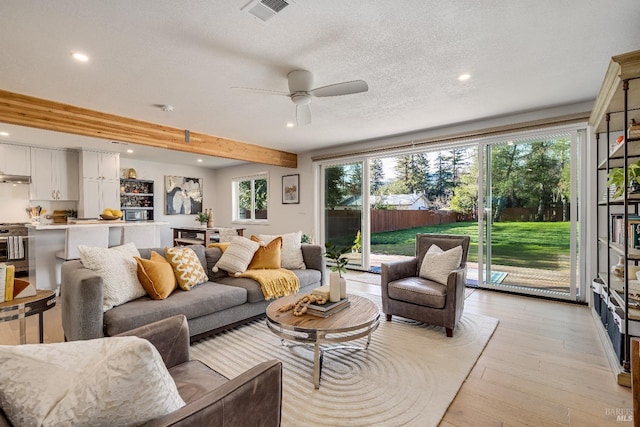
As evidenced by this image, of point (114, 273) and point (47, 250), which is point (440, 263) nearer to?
point (114, 273)

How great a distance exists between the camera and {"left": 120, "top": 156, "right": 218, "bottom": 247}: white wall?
7172mm

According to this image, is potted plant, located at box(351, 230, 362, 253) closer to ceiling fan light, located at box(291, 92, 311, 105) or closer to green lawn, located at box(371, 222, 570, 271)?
green lawn, located at box(371, 222, 570, 271)

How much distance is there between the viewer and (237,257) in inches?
130

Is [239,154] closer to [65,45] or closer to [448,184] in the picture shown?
[65,45]

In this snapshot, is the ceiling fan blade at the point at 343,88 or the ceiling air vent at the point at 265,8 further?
the ceiling fan blade at the point at 343,88

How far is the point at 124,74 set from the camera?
2730mm

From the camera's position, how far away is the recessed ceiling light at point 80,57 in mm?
2377

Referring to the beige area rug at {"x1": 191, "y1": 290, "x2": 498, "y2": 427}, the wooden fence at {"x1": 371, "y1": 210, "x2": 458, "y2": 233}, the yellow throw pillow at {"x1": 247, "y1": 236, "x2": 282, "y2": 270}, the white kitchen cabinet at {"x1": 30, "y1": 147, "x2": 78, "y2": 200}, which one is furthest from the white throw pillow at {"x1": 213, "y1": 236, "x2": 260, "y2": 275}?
the white kitchen cabinet at {"x1": 30, "y1": 147, "x2": 78, "y2": 200}

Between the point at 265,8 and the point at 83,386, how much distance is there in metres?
2.00

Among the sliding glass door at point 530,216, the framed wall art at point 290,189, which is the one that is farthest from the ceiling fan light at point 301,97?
the framed wall art at point 290,189

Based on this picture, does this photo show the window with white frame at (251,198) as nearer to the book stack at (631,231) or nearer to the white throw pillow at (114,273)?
the white throw pillow at (114,273)

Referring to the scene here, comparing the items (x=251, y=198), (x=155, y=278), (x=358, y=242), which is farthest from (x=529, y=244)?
(x=251, y=198)

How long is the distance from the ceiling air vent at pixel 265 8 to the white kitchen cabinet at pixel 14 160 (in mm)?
6007

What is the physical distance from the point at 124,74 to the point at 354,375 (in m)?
3.14
